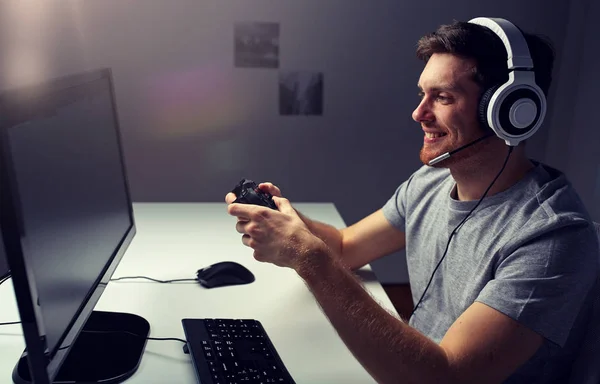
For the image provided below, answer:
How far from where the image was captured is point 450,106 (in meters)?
1.07

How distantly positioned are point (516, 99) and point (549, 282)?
0.32m

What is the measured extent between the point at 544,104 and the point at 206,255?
0.81 m

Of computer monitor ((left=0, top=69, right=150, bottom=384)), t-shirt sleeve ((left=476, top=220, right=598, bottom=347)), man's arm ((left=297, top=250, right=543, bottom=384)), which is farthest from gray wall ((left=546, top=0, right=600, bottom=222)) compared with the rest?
computer monitor ((left=0, top=69, right=150, bottom=384))

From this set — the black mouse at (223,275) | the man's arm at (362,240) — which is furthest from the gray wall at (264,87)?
the black mouse at (223,275)

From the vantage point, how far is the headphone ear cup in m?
1.00

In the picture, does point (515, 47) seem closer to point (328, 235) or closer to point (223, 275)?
point (328, 235)

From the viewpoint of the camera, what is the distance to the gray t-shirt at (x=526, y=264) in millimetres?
843

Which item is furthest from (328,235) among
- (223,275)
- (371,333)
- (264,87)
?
(264,87)

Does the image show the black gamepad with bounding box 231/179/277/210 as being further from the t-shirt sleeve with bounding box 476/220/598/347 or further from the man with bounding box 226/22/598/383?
the t-shirt sleeve with bounding box 476/220/598/347

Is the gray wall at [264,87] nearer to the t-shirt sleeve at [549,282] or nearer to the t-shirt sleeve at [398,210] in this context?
the t-shirt sleeve at [398,210]

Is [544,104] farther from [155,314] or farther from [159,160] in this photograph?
[159,160]

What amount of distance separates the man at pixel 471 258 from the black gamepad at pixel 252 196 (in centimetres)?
2

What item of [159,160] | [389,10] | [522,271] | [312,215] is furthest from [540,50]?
[159,160]

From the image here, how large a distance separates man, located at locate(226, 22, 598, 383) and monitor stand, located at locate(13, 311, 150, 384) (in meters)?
0.24
